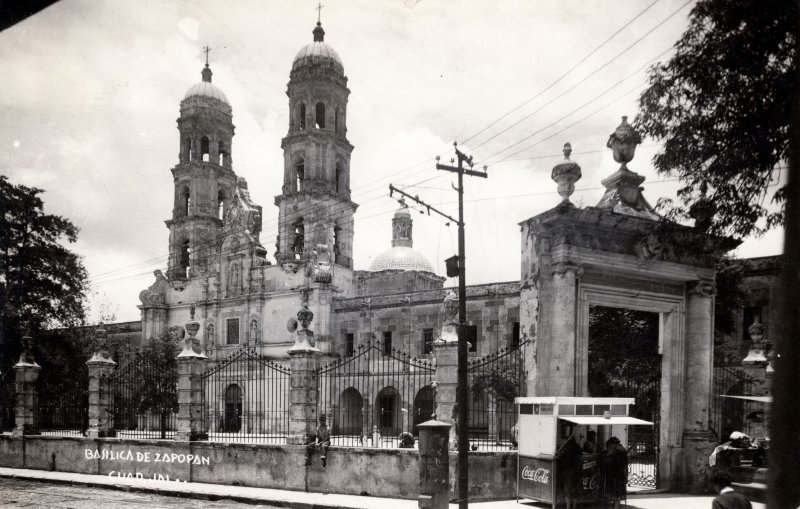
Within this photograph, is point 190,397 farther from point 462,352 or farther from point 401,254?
point 401,254

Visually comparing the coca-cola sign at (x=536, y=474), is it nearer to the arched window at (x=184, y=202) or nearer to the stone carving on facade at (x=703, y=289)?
the stone carving on facade at (x=703, y=289)

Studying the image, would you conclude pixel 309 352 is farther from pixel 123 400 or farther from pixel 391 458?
pixel 123 400

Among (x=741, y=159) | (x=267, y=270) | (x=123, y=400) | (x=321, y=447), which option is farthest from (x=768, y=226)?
(x=267, y=270)

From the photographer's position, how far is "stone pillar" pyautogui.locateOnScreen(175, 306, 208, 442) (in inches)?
586

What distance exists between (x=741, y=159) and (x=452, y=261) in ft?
17.6

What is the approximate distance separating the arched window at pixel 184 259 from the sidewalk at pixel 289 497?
2839 centimetres

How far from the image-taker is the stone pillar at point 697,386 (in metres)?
12.0

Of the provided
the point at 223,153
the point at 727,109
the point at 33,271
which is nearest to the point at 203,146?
the point at 223,153

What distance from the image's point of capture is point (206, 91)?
4288 centimetres

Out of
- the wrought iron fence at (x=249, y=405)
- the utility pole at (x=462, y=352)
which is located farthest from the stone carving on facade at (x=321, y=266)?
the utility pole at (x=462, y=352)

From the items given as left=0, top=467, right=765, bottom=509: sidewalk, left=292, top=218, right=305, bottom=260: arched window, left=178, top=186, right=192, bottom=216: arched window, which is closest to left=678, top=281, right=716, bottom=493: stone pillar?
left=0, top=467, right=765, bottom=509: sidewalk

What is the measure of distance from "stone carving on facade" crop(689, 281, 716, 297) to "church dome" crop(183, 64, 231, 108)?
3642cm

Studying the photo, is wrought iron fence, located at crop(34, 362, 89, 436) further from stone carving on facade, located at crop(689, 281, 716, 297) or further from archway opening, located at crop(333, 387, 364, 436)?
stone carving on facade, located at crop(689, 281, 716, 297)

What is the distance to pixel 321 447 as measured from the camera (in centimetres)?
1301
